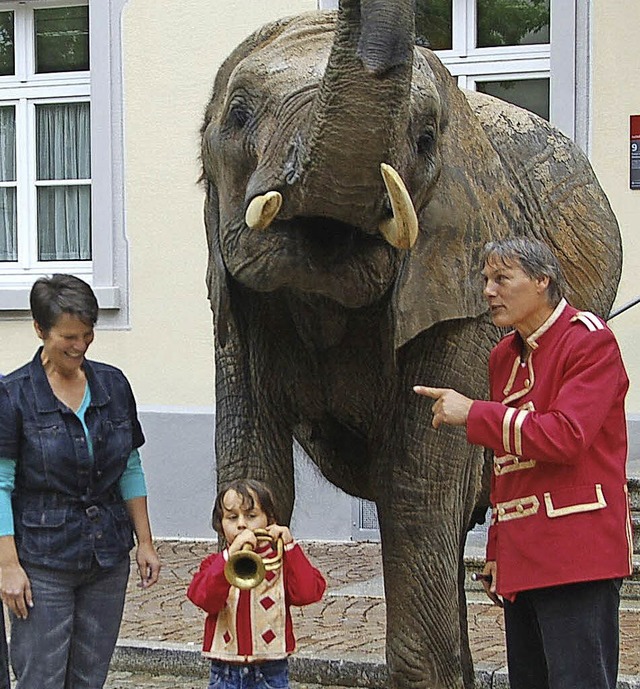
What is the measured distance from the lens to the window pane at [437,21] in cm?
1084

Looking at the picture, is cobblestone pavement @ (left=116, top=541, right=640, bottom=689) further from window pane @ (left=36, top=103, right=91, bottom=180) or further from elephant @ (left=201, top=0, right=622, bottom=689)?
window pane @ (left=36, top=103, right=91, bottom=180)

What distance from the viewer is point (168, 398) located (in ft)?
36.6

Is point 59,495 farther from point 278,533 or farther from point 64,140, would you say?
point 64,140

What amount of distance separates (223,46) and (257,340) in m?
6.32

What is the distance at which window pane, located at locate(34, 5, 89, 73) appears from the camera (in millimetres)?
11609

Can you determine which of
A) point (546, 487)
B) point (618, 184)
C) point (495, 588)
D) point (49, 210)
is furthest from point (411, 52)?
point (49, 210)

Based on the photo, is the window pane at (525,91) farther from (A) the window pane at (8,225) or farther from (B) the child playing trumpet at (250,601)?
(B) the child playing trumpet at (250,601)

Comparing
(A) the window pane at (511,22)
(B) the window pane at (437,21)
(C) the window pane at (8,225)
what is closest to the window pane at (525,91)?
(A) the window pane at (511,22)

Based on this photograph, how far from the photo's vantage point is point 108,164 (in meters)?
11.3

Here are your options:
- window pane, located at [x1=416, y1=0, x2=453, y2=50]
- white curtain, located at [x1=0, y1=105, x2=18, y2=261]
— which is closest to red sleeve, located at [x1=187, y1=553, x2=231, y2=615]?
window pane, located at [x1=416, y1=0, x2=453, y2=50]

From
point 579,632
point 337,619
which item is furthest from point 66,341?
point 337,619

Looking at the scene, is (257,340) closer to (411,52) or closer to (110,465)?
(110,465)

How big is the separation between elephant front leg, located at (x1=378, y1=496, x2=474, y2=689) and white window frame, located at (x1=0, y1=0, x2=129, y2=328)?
6.33 m

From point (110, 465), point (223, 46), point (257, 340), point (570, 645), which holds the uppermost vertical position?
point (223, 46)
